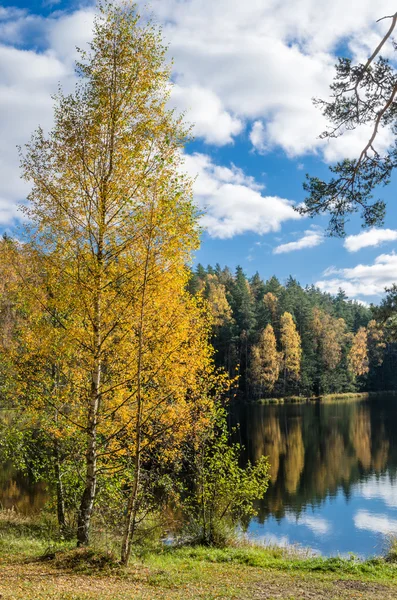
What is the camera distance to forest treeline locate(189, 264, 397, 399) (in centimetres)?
7456

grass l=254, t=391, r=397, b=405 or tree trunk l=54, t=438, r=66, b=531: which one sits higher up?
tree trunk l=54, t=438, r=66, b=531

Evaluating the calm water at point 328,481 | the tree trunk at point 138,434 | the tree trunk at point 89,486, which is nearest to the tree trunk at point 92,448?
the tree trunk at point 89,486

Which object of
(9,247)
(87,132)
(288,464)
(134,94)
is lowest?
(288,464)

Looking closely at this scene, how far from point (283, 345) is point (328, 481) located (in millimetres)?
53596

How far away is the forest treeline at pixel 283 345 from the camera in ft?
245

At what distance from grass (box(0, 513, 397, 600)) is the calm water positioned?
5.46 metres

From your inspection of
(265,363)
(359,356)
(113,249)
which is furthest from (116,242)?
(359,356)

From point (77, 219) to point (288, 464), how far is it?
25.0 metres

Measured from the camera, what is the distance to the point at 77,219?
952 centimetres

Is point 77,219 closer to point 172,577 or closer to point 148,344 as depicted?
point 148,344

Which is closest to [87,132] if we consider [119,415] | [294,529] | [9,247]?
[9,247]

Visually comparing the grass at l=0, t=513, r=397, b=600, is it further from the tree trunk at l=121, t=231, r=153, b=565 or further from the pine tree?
the pine tree

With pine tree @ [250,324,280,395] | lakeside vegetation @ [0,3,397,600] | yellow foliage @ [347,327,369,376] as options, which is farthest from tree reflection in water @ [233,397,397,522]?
yellow foliage @ [347,327,369,376]

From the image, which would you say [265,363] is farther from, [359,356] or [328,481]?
[328,481]
